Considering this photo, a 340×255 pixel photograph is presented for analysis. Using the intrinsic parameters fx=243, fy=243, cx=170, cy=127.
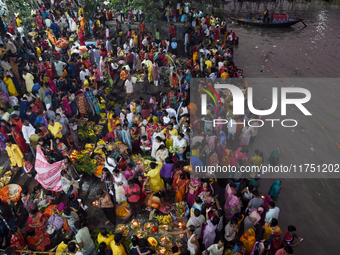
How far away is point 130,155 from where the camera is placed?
6875mm

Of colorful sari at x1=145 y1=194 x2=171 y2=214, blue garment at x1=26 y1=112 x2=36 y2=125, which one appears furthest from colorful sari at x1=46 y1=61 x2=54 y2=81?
colorful sari at x1=145 y1=194 x2=171 y2=214

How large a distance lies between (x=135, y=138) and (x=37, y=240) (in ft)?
10.7

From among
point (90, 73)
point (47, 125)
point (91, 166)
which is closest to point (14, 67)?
point (90, 73)

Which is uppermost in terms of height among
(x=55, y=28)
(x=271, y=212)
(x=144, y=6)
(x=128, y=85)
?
(x=144, y=6)

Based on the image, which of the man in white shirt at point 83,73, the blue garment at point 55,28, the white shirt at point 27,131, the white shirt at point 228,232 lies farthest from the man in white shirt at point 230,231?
the blue garment at point 55,28

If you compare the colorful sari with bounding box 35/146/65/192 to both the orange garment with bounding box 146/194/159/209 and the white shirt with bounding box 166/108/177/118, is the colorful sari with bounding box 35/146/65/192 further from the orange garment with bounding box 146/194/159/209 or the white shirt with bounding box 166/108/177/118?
the white shirt with bounding box 166/108/177/118

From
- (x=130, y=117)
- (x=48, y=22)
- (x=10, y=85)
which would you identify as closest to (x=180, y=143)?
(x=130, y=117)

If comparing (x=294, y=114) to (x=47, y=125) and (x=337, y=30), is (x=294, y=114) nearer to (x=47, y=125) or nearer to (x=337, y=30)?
(x=47, y=125)

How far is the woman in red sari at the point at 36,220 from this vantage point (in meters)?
4.75

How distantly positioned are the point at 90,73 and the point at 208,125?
15.8ft

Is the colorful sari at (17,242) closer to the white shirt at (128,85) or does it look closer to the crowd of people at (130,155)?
the crowd of people at (130,155)

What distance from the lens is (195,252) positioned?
4258 mm

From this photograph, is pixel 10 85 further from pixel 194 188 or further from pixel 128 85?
pixel 194 188

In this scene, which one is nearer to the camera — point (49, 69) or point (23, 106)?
point (23, 106)
